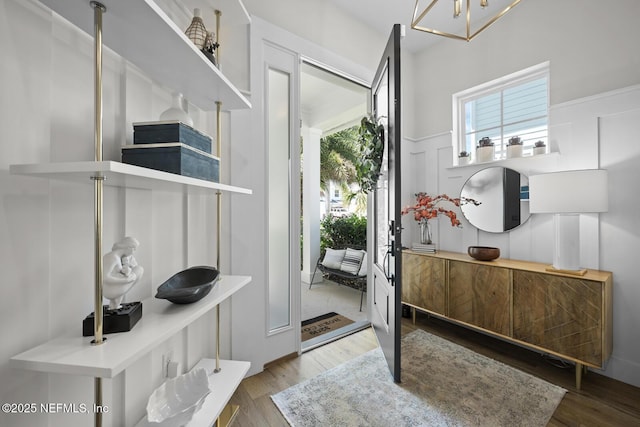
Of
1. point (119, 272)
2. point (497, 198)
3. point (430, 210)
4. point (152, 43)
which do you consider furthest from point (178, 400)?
point (497, 198)

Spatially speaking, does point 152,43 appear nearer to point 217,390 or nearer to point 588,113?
point 217,390

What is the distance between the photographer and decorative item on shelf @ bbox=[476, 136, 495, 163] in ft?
8.64

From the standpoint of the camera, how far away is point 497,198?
255cm

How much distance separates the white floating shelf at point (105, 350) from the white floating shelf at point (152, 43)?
2.91 feet

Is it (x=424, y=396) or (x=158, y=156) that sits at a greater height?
(x=158, y=156)

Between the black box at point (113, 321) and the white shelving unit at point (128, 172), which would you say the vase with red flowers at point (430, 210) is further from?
the black box at point (113, 321)

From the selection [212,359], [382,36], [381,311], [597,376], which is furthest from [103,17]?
[597,376]

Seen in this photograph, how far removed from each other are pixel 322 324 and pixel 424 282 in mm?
1150

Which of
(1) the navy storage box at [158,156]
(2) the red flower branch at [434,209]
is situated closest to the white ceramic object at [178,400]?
(1) the navy storage box at [158,156]

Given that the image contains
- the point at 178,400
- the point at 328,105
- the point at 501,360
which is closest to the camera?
the point at 178,400

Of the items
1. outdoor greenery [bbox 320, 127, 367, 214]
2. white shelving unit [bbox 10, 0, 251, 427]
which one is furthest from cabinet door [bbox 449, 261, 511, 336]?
outdoor greenery [bbox 320, 127, 367, 214]

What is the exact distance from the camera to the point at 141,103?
1154mm

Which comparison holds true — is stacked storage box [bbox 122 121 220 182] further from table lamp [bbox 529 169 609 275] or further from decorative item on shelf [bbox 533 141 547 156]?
decorative item on shelf [bbox 533 141 547 156]

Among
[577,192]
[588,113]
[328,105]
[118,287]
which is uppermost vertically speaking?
[328,105]
